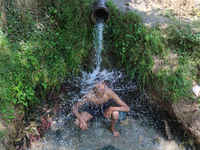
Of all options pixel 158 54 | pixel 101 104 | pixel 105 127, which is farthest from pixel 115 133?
pixel 158 54

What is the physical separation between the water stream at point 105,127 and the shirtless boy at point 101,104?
0.27m

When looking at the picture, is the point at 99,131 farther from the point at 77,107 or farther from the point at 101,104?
the point at 77,107

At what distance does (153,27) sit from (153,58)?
0.85 meters

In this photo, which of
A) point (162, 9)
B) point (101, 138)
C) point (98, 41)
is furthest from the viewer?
point (162, 9)

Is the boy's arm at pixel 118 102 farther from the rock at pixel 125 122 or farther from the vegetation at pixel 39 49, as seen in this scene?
the vegetation at pixel 39 49

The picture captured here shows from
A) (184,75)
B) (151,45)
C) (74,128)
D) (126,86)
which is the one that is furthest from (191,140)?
(74,128)

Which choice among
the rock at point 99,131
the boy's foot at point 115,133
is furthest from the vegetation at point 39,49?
the boy's foot at point 115,133

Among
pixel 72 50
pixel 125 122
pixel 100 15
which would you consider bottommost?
pixel 125 122

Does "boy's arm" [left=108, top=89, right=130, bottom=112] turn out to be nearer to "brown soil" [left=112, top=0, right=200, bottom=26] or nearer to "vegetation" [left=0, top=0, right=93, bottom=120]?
"vegetation" [left=0, top=0, right=93, bottom=120]

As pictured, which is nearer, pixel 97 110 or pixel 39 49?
pixel 39 49

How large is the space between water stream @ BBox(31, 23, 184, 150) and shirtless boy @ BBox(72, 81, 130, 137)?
0.27 metres

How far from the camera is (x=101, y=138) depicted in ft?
12.7

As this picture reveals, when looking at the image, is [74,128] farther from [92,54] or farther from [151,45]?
[151,45]

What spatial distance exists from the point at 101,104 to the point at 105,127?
0.57m
